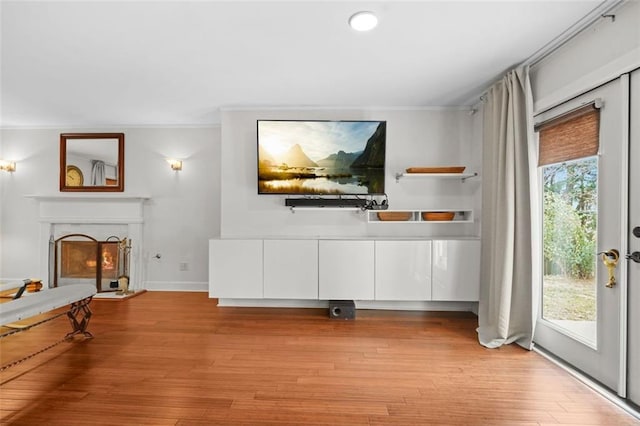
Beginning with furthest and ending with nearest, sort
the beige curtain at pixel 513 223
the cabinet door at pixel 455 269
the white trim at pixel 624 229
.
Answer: the cabinet door at pixel 455 269, the beige curtain at pixel 513 223, the white trim at pixel 624 229

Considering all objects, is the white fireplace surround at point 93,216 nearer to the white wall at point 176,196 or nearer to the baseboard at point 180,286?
the white wall at point 176,196

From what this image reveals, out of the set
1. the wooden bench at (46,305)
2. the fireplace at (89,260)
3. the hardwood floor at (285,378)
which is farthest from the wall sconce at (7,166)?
Answer: the wooden bench at (46,305)

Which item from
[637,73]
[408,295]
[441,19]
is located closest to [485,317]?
[408,295]

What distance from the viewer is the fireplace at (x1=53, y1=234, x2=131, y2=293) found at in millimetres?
4176

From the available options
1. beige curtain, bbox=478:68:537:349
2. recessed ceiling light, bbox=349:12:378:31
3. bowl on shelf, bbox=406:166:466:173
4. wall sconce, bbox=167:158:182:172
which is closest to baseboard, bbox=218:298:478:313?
beige curtain, bbox=478:68:537:349

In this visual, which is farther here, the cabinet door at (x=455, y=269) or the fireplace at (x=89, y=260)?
the fireplace at (x=89, y=260)

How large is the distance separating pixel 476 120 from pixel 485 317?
7.21ft

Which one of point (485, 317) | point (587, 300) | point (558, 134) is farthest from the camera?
point (485, 317)

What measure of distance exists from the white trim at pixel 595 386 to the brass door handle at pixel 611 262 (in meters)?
0.67

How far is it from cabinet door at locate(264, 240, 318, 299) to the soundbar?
18.4 inches

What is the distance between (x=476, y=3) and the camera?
5.71ft

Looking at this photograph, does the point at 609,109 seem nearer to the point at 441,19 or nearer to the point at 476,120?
the point at 441,19

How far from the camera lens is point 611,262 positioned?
1.79 m

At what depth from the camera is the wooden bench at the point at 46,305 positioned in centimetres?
191
